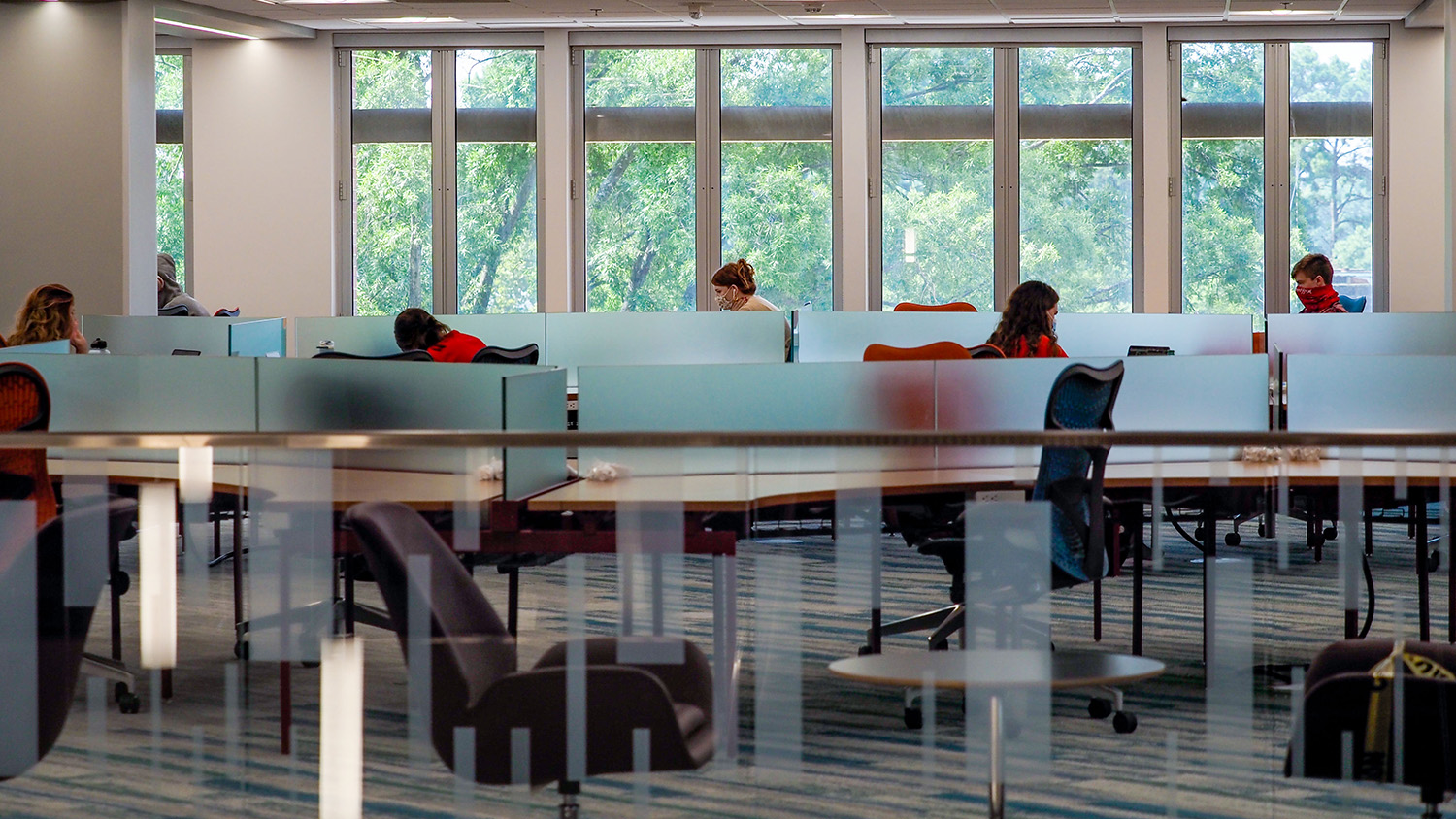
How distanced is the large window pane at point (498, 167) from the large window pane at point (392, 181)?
282mm

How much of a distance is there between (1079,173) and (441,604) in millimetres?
9278

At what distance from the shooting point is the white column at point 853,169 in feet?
34.4

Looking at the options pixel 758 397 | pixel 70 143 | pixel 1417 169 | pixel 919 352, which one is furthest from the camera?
pixel 1417 169

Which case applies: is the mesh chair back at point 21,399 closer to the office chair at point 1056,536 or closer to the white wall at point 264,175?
the office chair at point 1056,536

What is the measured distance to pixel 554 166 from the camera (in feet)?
34.9

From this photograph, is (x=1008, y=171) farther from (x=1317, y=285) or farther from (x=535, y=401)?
(x=535, y=401)

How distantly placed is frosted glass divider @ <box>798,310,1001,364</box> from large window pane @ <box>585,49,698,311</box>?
4.01 metres

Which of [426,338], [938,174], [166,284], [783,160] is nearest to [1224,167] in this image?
[938,174]

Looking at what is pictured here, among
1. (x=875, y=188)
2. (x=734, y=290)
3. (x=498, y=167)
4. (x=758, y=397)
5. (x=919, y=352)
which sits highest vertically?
(x=498, y=167)

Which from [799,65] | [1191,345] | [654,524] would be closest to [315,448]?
[654,524]

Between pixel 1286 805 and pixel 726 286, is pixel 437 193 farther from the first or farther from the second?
pixel 1286 805

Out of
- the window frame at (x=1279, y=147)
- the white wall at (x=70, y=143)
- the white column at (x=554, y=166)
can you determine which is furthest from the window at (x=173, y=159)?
the window frame at (x=1279, y=147)

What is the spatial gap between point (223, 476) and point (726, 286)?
17.0 ft

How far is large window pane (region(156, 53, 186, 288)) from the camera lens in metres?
10.8
